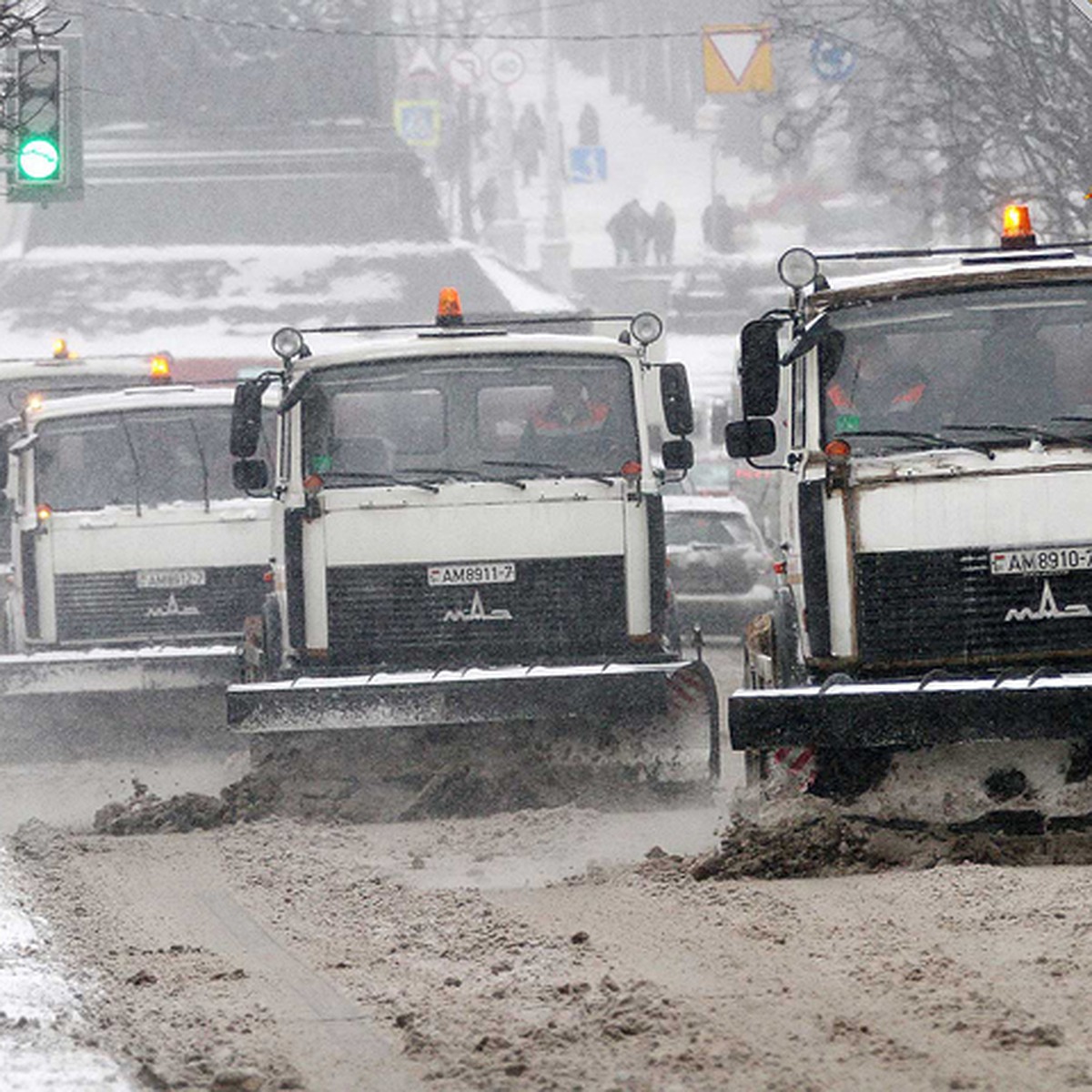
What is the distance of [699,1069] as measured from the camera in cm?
729

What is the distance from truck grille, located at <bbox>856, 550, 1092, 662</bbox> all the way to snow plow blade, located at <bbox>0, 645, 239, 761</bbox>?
6.18 meters

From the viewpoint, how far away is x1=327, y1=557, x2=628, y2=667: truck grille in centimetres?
1377

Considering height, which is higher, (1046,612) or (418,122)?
(418,122)

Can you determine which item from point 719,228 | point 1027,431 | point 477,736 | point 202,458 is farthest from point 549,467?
point 719,228

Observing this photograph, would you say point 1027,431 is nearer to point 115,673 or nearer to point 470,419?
point 470,419

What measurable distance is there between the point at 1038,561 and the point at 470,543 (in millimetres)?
3914

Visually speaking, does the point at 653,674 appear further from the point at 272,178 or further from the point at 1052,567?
the point at 272,178

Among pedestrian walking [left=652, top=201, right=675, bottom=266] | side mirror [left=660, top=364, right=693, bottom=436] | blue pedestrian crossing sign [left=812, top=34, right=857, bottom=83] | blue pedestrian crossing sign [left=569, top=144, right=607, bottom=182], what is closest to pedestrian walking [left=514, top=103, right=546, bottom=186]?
blue pedestrian crossing sign [left=569, top=144, right=607, bottom=182]

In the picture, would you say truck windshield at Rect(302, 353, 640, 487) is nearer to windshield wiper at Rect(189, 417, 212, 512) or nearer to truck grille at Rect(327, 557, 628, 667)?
truck grille at Rect(327, 557, 628, 667)

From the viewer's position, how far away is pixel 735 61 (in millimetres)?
37000

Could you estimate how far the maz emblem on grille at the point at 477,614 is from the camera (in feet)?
45.3

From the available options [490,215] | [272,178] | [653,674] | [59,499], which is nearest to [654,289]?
[490,215]

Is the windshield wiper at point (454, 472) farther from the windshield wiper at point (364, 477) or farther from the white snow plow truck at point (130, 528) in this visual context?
the white snow plow truck at point (130, 528)

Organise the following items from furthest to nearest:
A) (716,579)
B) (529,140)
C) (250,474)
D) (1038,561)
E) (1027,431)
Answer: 1. (529,140)
2. (716,579)
3. (250,474)
4. (1027,431)
5. (1038,561)
